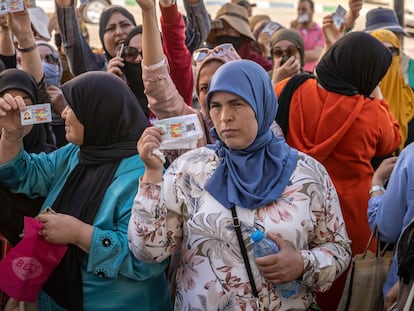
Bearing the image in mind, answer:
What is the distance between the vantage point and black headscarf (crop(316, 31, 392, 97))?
3.82 metres

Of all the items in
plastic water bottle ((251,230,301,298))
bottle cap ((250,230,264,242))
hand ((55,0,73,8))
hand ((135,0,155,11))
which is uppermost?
hand ((135,0,155,11))

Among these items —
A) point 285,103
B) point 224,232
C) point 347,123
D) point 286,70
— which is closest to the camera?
point 224,232

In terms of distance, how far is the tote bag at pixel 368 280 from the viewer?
306 centimetres

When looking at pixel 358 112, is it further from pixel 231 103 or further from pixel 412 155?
pixel 231 103

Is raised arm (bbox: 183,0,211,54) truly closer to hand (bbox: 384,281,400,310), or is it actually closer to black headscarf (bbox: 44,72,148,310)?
black headscarf (bbox: 44,72,148,310)

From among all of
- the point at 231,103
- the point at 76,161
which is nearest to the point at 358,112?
the point at 231,103

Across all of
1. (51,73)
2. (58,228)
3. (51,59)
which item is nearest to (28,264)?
(58,228)

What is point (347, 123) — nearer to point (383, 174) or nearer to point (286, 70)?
point (383, 174)

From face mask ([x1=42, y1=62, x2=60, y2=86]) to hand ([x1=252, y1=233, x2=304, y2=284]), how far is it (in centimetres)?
276

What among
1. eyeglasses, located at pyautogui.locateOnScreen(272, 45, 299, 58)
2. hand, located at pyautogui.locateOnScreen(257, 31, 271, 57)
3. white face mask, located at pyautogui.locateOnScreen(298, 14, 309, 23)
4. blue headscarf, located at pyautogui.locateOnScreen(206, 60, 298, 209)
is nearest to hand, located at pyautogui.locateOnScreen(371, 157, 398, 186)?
blue headscarf, located at pyautogui.locateOnScreen(206, 60, 298, 209)

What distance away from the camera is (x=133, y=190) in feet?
9.75

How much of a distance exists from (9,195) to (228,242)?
115cm

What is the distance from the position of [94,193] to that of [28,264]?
40 centimetres

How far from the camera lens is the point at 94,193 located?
2.99 meters
